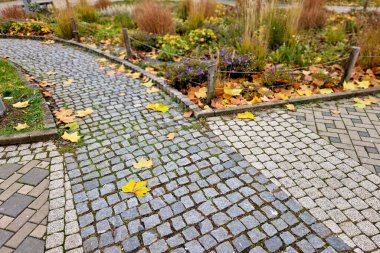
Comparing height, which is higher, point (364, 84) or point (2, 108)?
point (2, 108)

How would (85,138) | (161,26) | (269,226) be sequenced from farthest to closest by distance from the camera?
1. (161,26)
2. (85,138)
3. (269,226)

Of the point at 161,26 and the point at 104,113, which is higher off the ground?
the point at 161,26

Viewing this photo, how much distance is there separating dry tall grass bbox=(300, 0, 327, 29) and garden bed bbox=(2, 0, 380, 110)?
1.0 inches

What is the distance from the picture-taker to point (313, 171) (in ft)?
9.87

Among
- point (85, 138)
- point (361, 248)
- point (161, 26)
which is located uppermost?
point (161, 26)

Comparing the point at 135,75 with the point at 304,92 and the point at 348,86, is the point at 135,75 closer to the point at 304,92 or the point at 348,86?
the point at 304,92

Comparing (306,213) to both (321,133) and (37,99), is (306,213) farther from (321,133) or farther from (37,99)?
(37,99)

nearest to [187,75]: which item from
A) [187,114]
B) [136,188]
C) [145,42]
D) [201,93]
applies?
[201,93]

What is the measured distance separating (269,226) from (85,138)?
2373mm

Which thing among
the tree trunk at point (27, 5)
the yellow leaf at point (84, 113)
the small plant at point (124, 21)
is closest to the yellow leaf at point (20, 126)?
the yellow leaf at point (84, 113)

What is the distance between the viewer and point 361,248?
2.22 m

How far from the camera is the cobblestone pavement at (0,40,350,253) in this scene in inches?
89.8

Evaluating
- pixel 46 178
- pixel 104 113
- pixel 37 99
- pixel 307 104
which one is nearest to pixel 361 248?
pixel 307 104

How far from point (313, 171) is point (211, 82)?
182 cm
